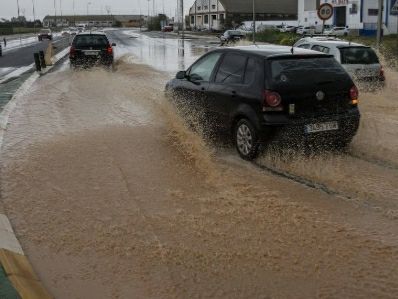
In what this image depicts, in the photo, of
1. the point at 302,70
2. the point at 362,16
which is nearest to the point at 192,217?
the point at 302,70

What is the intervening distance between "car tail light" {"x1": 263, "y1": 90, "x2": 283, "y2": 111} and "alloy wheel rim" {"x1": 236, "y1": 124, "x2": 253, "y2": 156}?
49cm

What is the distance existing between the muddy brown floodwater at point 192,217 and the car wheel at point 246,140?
0.16 m

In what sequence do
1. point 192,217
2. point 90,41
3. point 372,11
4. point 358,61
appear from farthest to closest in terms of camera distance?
point 372,11, point 90,41, point 358,61, point 192,217

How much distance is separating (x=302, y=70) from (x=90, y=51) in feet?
51.8

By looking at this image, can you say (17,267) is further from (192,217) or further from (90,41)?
(90,41)

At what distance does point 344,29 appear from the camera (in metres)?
56.6

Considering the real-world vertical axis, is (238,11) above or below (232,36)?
above

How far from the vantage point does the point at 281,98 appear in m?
7.01

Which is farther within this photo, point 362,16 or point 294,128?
point 362,16

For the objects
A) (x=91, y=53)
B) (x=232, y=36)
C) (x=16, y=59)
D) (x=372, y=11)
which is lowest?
(x=16, y=59)

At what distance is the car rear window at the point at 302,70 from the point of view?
7.15m

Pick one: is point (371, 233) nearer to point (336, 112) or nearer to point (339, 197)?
point (339, 197)

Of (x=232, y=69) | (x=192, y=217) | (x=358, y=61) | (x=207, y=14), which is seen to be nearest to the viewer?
(x=192, y=217)

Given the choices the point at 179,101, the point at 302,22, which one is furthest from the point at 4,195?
the point at 302,22
